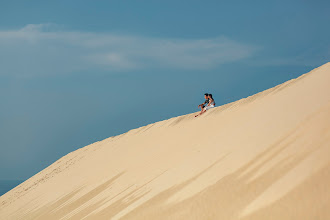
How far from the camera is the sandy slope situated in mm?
4875

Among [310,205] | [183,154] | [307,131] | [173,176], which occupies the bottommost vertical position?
[310,205]

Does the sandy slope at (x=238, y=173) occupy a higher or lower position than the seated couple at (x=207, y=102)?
lower

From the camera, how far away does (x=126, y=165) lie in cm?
1198

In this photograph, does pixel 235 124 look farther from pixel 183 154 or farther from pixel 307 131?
pixel 307 131

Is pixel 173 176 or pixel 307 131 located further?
pixel 173 176

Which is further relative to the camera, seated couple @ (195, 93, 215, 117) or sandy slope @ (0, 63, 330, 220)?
seated couple @ (195, 93, 215, 117)

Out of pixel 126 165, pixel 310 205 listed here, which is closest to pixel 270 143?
pixel 310 205

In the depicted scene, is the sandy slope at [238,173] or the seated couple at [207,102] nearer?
the sandy slope at [238,173]

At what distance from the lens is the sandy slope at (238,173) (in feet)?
16.0

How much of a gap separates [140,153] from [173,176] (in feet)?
17.0

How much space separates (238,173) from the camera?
6.11m

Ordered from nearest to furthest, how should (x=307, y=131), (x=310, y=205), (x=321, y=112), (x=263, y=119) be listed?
(x=310, y=205)
(x=307, y=131)
(x=321, y=112)
(x=263, y=119)

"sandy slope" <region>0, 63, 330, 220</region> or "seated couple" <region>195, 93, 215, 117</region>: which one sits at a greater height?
"seated couple" <region>195, 93, 215, 117</region>

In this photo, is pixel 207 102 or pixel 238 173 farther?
pixel 207 102
